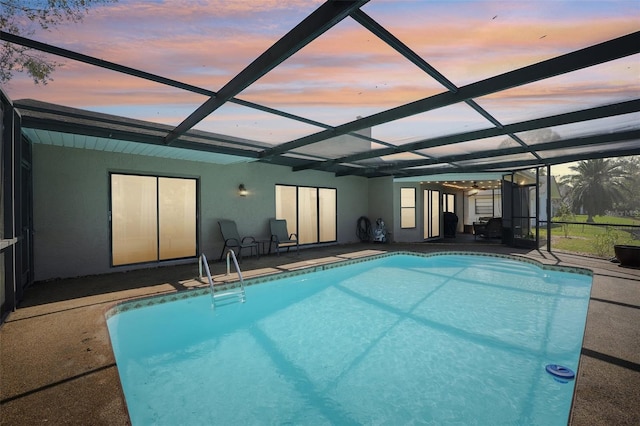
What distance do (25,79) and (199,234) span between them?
4.50 m

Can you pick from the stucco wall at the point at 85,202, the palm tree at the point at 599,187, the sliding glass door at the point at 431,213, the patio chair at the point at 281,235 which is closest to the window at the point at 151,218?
the stucco wall at the point at 85,202

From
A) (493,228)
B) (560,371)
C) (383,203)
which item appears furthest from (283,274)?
(493,228)

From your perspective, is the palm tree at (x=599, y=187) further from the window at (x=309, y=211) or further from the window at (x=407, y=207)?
the window at (x=309, y=211)

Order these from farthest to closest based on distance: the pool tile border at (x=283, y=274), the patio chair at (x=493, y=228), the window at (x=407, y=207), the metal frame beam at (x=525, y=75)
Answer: the patio chair at (x=493, y=228) → the window at (x=407, y=207) → the pool tile border at (x=283, y=274) → the metal frame beam at (x=525, y=75)

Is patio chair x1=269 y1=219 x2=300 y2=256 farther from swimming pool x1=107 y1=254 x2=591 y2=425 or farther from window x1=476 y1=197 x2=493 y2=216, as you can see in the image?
window x1=476 y1=197 x2=493 y2=216

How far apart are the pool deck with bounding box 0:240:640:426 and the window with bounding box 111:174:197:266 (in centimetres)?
161

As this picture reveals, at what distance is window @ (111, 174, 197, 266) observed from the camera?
21.6 ft

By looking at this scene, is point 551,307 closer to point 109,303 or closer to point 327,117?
point 327,117

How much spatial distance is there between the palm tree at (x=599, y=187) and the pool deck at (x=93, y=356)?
1987cm

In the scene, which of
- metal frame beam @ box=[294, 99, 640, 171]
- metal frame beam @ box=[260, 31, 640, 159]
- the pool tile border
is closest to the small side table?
the pool tile border

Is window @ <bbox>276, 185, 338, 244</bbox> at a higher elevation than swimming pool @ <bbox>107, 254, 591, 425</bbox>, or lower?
higher

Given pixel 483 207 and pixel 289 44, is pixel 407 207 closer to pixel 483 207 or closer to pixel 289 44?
pixel 289 44

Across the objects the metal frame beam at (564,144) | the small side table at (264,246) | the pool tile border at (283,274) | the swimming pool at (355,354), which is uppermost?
the metal frame beam at (564,144)

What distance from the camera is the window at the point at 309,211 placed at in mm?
9195
